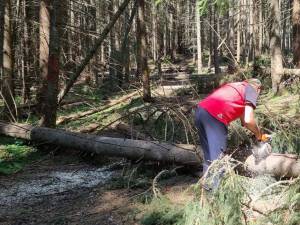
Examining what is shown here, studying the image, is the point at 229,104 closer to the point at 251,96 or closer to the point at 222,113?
the point at 222,113

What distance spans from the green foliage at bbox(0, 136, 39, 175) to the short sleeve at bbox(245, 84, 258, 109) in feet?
16.3

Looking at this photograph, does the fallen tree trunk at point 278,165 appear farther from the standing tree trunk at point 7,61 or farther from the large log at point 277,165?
the standing tree trunk at point 7,61

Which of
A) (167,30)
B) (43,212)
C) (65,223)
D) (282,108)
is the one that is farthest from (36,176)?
(167,30)

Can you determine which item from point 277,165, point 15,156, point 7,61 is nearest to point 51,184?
point 15,156

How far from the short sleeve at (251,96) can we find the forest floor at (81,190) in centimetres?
131

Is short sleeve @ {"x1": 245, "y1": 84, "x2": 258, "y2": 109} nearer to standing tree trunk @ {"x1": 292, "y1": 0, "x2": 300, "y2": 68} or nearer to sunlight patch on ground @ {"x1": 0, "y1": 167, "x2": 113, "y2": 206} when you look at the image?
sunlight patch on ground @ {"x1": 0, "y1": 167, "x2": 113, "y2": 206}

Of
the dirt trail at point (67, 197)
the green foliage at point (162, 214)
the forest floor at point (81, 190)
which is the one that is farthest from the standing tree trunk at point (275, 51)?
the green foliage at point (162, 214)

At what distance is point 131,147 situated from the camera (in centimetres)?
717

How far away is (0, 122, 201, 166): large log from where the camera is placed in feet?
22.0

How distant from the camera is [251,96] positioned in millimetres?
4898

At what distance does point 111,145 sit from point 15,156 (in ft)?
7.83

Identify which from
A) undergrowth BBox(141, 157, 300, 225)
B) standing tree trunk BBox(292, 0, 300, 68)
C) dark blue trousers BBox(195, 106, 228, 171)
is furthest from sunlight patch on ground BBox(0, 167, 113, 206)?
standing tree trunk BBox(292, 0, 300, 68)

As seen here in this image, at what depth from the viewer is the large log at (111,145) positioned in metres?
6.70

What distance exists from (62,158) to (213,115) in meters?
4.62
